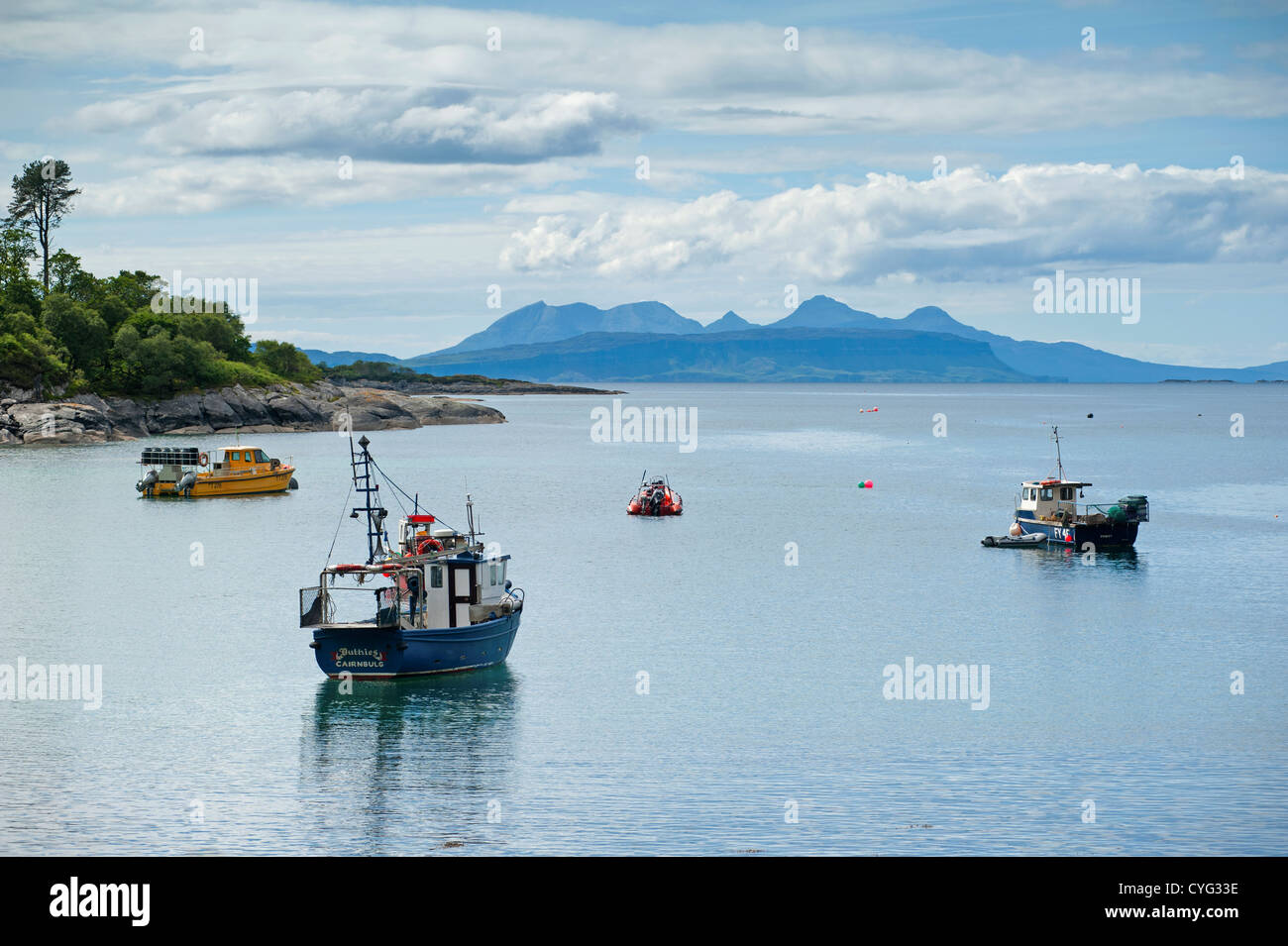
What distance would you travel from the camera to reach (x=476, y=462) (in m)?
146

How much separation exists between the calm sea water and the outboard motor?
689 inches

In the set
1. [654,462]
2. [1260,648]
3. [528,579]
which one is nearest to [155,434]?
[654,462]

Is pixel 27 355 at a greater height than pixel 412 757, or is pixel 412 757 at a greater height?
pixel 27 355

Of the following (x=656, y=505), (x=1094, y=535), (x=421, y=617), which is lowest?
(x=421, y=617)

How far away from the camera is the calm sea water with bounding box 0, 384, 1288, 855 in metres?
29.2

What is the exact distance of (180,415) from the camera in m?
166

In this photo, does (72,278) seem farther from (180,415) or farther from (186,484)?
(186,484)

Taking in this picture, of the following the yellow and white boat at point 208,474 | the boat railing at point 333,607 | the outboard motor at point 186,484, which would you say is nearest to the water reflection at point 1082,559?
the boat railing at point 333,607

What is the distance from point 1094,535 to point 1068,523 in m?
1.74

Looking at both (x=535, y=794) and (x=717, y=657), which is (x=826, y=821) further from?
(x=717, y=657)

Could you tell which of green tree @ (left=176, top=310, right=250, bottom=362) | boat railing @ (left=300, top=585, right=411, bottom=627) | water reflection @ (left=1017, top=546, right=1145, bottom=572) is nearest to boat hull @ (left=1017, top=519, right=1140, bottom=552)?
water reflection @ (left=1017, top=546, right=1145, bottom=572)

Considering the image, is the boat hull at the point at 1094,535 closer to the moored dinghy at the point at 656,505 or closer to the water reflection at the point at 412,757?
the moored dinghy at the point at 656,505

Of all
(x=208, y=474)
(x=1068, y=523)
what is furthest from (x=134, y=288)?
(x=1068, y=523)

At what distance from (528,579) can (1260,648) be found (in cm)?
3420
